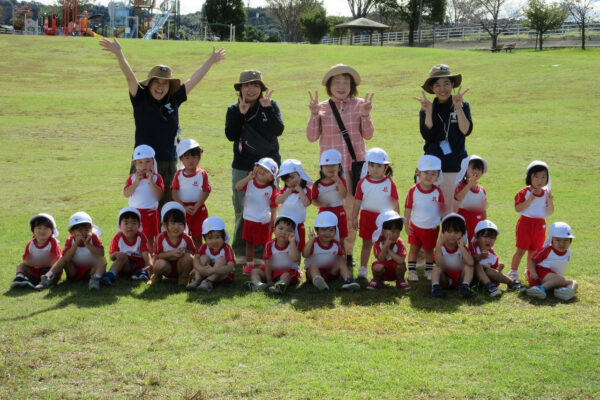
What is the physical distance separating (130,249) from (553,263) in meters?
4.50

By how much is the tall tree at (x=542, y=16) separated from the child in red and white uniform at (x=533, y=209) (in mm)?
42514

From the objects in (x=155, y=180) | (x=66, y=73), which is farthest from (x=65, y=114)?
(x=155, y=180)

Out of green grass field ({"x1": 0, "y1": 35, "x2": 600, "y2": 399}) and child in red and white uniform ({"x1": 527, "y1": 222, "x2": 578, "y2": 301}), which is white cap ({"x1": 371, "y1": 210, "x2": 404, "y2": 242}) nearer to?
green grass field ({"x1": 0, "y1": 35, "x2": 600, "y2": 399})

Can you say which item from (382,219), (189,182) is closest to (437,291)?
(382,219)

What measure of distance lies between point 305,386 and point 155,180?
11.8 feet

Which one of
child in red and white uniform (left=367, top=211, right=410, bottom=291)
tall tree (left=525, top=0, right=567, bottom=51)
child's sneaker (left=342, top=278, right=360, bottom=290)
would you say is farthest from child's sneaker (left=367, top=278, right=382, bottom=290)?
tall tree (left=525, top=0, right=567, bottom=51)

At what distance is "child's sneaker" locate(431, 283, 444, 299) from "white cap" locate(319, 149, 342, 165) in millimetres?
1716

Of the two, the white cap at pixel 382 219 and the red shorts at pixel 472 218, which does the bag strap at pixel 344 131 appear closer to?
the white cap at pixel 382 219

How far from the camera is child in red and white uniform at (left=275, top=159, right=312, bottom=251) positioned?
685 centimetres

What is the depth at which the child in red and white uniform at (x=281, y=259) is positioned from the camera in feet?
21.4

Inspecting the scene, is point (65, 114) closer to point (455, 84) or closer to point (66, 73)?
point (66, 73)

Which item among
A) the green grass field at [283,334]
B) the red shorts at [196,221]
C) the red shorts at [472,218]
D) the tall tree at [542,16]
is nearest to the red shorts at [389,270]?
the green grass field at [283,334]

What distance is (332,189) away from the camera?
702cm

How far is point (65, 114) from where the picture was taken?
20891 millimetres
